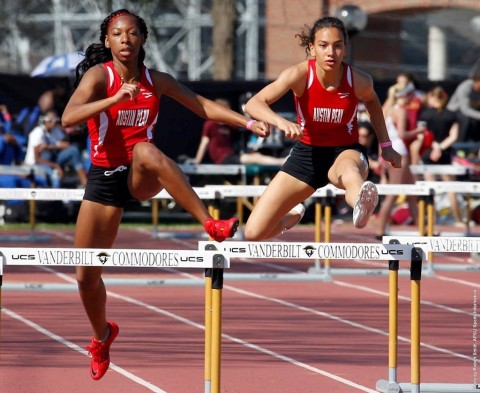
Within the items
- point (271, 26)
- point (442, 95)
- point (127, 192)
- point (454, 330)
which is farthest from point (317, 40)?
point (271, 26)

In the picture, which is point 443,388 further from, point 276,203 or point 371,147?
point 371,147

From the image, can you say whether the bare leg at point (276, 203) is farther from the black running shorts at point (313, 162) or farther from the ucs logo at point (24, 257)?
the ucs logo at point (24, 257)

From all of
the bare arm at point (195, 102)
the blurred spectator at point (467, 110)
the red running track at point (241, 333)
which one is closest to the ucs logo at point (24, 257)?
the red running track at point (241, 333)

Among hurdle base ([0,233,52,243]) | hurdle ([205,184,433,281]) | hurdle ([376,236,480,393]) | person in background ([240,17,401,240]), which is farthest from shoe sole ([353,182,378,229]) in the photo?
hurdle base ([0,233,52,243])

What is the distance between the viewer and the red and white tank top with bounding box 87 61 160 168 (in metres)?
7.59

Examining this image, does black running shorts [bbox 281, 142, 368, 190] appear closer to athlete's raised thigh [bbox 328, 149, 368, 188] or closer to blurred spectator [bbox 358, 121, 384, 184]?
athlete's raised thigh [bbox 328, 149, 368, 188]

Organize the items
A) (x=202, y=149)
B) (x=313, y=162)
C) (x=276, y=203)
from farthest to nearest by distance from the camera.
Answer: (x=202, y=149) < (x=276, y=203) < (x=313, y=162)

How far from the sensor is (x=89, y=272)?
25.4ft

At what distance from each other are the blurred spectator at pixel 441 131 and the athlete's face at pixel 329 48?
10868mm

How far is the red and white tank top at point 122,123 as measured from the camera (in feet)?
24.9

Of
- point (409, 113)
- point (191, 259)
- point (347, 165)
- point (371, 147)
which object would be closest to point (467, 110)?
point (371, 147)

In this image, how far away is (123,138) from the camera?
25.1 feet

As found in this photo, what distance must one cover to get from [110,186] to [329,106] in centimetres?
173

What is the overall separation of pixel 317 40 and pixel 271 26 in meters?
22.1
